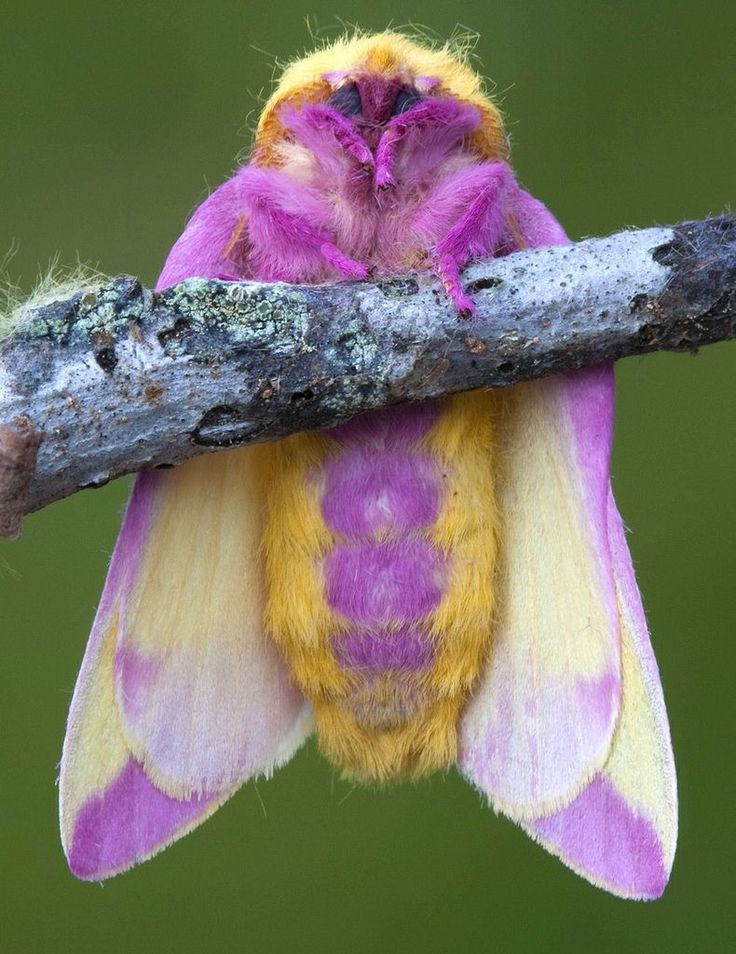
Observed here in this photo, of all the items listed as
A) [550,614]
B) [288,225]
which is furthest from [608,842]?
[288,225]

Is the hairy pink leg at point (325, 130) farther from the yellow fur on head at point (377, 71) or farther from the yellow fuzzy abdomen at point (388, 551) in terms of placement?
the yellow fuzzy abdomen at point (388, 551)

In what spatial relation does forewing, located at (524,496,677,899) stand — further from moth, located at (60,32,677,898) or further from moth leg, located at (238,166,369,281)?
moth leg, located at (238,166,369,281)

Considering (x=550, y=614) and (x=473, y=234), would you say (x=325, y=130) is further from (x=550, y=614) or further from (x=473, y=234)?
(x=550, y=614)

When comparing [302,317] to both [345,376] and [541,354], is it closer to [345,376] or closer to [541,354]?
[345,376]

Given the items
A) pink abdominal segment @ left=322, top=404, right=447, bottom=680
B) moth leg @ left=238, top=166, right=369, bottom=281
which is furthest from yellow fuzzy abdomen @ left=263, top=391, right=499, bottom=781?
moth leg @ left=238, top=166, right=369, bottom=281

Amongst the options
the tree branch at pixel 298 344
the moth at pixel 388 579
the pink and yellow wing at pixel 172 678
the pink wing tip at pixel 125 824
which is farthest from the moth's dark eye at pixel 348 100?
the pink wing tip at pixel 125 824
